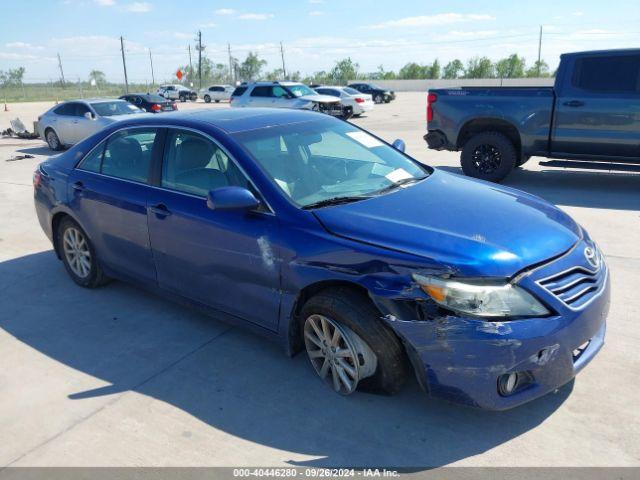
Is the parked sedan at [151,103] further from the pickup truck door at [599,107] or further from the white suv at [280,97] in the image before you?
the pickup truck door at [599,107]

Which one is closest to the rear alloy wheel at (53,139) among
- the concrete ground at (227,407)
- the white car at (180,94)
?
the concrete ground at (227,407)

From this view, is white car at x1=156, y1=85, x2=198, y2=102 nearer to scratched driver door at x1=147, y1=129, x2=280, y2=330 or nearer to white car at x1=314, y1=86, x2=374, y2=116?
white car at x1=314, y1=86, x2=374, y2=116

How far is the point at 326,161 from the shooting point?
13.3ft

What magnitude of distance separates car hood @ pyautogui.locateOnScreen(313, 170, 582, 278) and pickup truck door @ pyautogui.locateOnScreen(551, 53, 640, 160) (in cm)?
541

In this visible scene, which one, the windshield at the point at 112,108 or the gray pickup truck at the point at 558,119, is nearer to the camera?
the gray pickup truck at the point at 558,119

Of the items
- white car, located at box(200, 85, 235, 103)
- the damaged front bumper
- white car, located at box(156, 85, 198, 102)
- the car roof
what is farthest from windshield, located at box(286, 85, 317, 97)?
white car, located at box(156, 85, 198, 102)

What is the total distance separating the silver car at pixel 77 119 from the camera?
14555 millimetres

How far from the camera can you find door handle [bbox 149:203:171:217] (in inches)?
156

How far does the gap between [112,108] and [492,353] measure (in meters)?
14.6

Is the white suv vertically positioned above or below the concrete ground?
above

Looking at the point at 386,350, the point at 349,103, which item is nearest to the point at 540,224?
the point at 386,350

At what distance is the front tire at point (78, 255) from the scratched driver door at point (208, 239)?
1085 mm

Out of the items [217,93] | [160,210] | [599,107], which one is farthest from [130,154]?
[217,93]

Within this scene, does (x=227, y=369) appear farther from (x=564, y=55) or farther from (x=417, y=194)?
(x=564, y=55)
